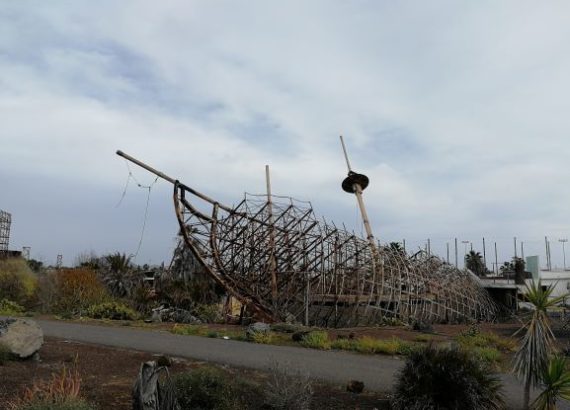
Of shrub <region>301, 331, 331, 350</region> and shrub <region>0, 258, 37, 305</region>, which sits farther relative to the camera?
shrub <region>0, 258, 37, 305</region>

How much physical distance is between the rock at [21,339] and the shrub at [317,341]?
22.7 feet

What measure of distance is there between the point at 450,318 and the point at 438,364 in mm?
18859

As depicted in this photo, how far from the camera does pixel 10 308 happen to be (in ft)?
82.6

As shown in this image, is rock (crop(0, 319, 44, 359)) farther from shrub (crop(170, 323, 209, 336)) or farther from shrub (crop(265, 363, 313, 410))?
shrub (crop(170, 323, 209, 336))

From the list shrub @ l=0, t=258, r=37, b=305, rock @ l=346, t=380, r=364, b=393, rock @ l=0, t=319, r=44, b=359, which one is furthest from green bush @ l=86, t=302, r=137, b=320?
rock @ l=346, t=380, r=364, b=393

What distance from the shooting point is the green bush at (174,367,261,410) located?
698 centimetres

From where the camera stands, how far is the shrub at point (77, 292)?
25.1 meters

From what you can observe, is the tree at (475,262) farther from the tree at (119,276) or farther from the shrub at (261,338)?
the shrub at (261,338)

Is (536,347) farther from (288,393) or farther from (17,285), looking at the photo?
(17,285)

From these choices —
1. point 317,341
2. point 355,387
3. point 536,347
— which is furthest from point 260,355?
point 536,347

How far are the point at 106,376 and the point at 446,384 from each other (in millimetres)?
5572

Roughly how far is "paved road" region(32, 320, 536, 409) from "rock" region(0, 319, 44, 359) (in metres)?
3.11

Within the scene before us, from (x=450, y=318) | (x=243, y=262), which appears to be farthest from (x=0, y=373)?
(x=450, y=318)

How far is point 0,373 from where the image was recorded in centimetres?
902
